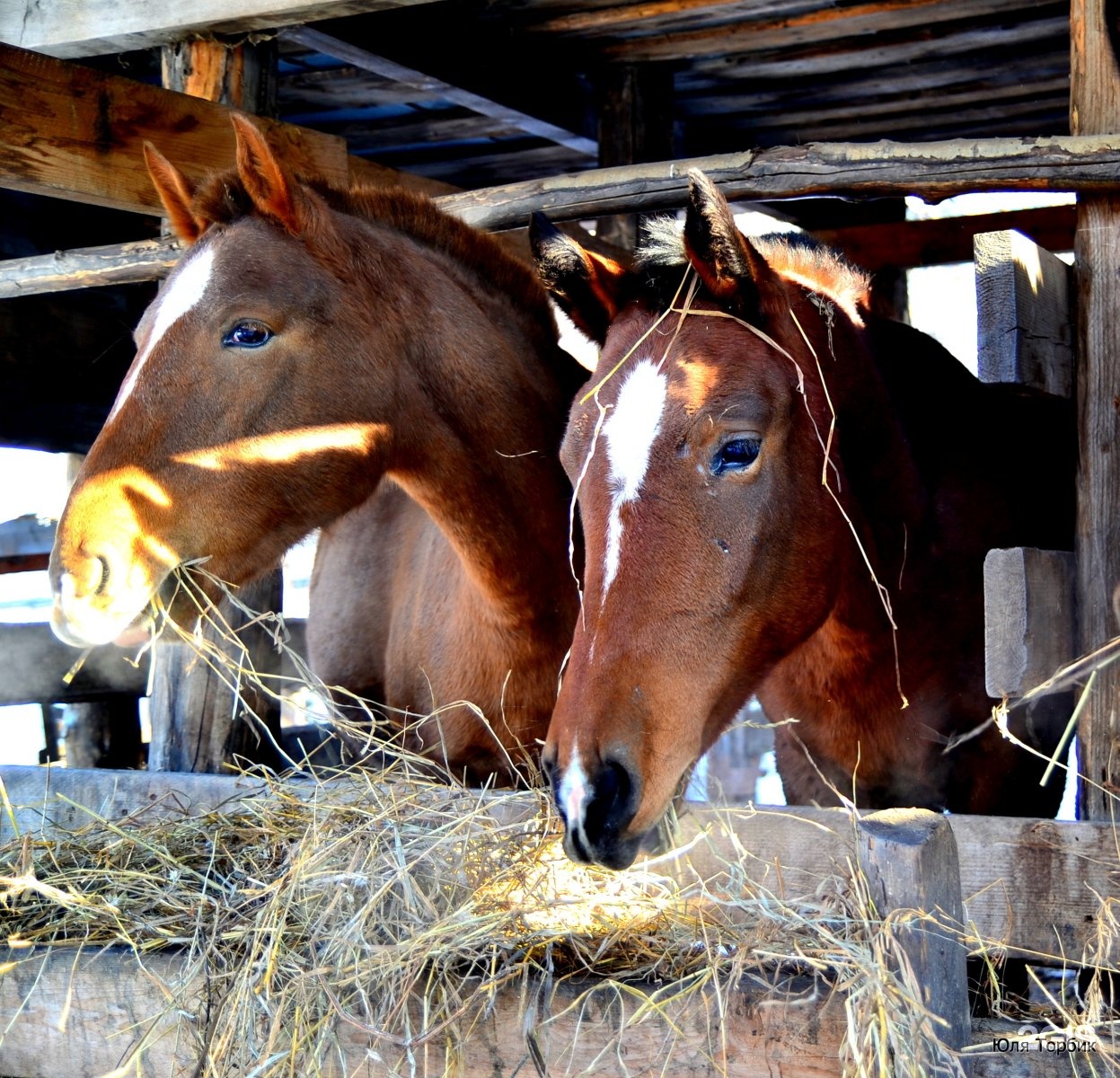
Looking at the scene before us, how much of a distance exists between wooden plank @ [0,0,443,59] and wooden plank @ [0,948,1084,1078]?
2715mm

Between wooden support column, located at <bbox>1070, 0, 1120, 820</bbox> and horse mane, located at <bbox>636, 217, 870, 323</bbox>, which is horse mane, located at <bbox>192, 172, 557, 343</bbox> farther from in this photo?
wooden support column, located at <bbox>1070, 0, 1120, 820</bbox>

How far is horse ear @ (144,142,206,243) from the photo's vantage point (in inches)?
132

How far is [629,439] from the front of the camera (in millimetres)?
2398

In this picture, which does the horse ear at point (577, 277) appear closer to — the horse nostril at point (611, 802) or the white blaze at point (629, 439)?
the white blaze at point (629, 439)

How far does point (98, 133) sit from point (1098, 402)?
2909 millimetres

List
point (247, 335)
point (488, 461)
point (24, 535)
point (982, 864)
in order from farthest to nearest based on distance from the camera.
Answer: point (24, 535) < point (488, 461) < point (247, 335) < point (982, 864)

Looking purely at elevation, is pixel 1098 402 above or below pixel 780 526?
above

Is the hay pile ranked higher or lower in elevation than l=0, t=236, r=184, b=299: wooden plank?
lower

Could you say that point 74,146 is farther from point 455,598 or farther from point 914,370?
point 914,370

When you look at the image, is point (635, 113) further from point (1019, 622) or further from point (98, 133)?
point (1019, 622)

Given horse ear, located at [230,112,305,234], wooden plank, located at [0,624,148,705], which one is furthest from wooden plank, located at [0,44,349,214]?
wooden plank, located at [0,624,148,705]

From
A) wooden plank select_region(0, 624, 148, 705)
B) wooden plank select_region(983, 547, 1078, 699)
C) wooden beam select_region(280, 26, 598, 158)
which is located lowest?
wooden plank select_region(0, 624, 148, 705)

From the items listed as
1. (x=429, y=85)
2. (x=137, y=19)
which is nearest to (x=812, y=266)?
(x=137, y=19)

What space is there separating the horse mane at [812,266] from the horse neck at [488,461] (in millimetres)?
735
